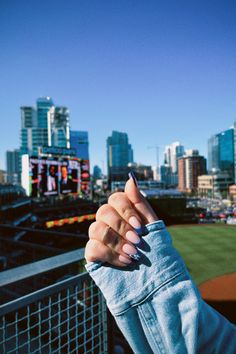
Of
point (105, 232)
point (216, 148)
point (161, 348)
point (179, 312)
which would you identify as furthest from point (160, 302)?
point (216, 148)

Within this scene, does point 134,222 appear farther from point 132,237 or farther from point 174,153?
point 174,153

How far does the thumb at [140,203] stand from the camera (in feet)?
2.81

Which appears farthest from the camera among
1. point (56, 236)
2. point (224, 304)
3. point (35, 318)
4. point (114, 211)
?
point (224, 304)

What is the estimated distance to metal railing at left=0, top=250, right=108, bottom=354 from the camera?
4.50ft

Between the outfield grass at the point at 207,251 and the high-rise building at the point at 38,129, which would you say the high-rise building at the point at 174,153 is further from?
the outfield grass at the point at 207,251

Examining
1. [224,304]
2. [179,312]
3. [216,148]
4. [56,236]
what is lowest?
[224,304]

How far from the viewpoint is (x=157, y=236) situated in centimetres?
82

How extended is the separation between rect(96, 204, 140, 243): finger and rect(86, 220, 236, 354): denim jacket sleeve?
0.04 meters

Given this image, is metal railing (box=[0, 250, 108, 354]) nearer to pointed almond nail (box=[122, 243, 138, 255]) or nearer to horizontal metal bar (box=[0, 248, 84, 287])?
horizontal metal bar (box=[0, 248, 84, 287])

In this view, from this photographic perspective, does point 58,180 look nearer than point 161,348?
No

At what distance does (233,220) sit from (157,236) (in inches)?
1274

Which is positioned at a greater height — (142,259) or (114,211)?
(114,211)

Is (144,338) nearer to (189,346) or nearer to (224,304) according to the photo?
(189,346)

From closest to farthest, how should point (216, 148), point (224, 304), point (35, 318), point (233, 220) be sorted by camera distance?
point (35, 318)
point (224, 304)
point (233, 220)
point (216, 148)
